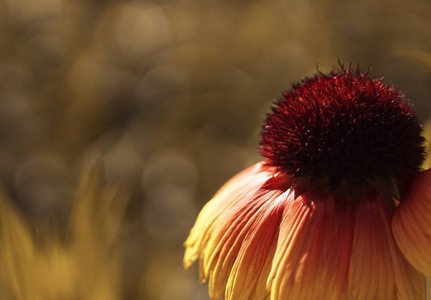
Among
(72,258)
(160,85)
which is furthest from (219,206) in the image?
(160,85)

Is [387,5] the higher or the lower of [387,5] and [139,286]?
the higher

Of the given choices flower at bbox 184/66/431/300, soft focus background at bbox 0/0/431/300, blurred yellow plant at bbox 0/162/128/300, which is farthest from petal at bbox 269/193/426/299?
soft focus background at bbox 0/0/431/300

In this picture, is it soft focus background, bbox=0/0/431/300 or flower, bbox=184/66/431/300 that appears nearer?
flower, bbox=184/66/431/300

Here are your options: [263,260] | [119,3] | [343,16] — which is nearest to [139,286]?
[263,260]

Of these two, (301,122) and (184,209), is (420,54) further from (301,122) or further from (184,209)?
(184,209)

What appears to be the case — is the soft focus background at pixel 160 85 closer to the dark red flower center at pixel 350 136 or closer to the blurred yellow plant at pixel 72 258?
the blurred yellow plant at pixel 72 258

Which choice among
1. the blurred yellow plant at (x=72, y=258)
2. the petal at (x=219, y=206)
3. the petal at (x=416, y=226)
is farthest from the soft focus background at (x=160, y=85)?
the petal at (x=416, y=226)

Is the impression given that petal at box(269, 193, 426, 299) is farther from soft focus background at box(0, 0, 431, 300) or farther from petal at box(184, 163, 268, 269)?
soft focus background at box(0, 0, 431, 300)
